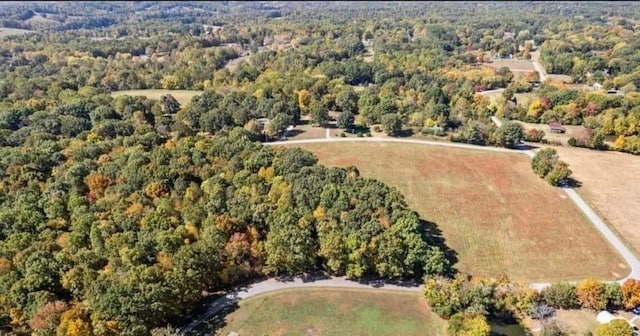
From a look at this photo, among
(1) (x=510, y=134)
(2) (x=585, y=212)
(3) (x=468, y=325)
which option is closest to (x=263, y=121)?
(1) (x=510, y=134)

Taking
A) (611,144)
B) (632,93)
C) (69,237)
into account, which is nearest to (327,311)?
(69,237)

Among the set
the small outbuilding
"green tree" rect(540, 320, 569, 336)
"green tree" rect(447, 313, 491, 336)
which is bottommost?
→ the small outbuilding

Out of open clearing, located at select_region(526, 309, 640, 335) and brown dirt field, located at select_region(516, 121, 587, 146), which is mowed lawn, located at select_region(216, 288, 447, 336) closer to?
open clearing, located at select_region(526, 309, 640, 335)

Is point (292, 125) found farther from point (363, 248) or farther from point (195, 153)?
point (363, 248)

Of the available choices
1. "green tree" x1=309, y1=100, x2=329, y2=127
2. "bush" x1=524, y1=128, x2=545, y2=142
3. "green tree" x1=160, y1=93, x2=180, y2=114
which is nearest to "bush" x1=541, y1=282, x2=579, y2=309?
"bush" x1=524, y1=128, x2=545, y2=142

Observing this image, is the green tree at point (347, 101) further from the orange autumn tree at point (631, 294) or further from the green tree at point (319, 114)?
the orange autumn tree at point (631, 294)

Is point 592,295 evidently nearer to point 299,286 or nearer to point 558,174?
point 558,174
